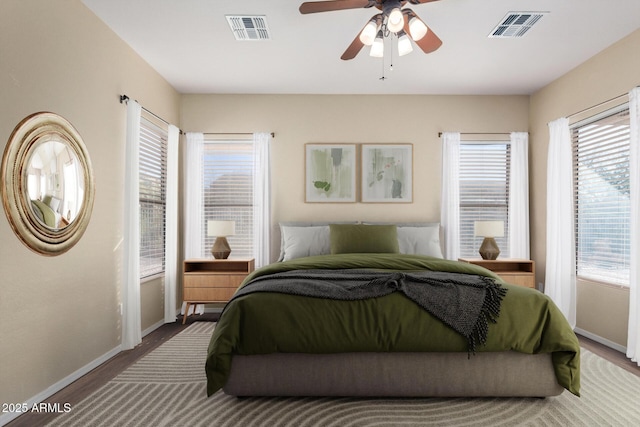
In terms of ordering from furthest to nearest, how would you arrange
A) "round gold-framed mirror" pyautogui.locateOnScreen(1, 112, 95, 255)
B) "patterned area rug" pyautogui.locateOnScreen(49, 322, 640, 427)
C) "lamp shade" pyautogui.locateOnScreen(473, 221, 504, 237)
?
"lamp shade" pyautogui.locateOnScreen(473, 221, 504, 237)
"round gold-framed mirror" pyautogui.locateOnScreen(1, 112, 95, 255)
"patterned area rug" pyautogui.locateOnScreen(49, 322, 640, 427)

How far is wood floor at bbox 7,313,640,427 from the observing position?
2.25m

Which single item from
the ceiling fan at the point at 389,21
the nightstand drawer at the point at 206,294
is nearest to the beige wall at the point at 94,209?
the nightstand drawer at the point at 206,294

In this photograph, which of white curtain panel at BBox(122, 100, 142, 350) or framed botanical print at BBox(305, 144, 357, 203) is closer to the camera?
white curtain panel at BBox(122, 100, 142, 350)

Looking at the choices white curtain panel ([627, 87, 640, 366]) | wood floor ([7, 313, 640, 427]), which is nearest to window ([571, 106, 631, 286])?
white curtain panel ([627, 87, 640, 366])

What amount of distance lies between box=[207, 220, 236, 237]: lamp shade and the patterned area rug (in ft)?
6.63

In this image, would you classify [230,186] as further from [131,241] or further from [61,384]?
[61,384]

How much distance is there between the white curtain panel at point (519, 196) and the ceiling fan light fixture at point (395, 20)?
10.6 ft

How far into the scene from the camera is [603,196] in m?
3.77

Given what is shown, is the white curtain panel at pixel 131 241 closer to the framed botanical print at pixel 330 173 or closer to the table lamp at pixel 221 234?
the table lamp at pixel 221 234

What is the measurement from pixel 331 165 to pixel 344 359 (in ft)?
9.87

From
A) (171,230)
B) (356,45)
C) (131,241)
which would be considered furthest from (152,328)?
(356,45)

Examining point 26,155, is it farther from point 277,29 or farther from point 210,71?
point 210,71

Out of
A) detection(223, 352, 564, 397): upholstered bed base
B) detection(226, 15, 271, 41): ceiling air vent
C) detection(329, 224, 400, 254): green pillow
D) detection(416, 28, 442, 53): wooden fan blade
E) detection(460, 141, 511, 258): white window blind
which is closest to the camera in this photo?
detection(223, 352, 564, 397): upholstered bed base

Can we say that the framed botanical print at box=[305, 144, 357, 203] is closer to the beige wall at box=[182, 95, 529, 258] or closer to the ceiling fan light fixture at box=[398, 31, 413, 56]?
the beige wall at box=[182, 95, 529, 258]
